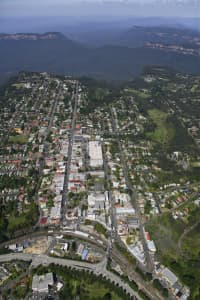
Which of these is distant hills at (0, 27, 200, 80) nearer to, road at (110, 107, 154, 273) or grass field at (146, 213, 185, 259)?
road at (110, 107, 154, 273)

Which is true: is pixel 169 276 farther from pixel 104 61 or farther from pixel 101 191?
pixel 104 61

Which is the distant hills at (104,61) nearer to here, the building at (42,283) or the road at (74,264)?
the road at (74,264)

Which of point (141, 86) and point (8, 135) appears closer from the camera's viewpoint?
point (8, 135)

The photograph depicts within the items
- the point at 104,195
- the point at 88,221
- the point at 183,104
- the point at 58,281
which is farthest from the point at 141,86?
the point at 58,281

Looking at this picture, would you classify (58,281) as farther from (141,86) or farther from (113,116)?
(141,86)

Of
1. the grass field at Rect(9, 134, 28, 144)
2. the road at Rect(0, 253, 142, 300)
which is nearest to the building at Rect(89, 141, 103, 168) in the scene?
the grass field at Rect(9, 134, 28, 144)

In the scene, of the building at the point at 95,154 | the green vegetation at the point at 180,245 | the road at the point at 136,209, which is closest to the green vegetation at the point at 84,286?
the road at the point at 136,209

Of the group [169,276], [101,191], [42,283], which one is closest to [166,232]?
[169,276]
